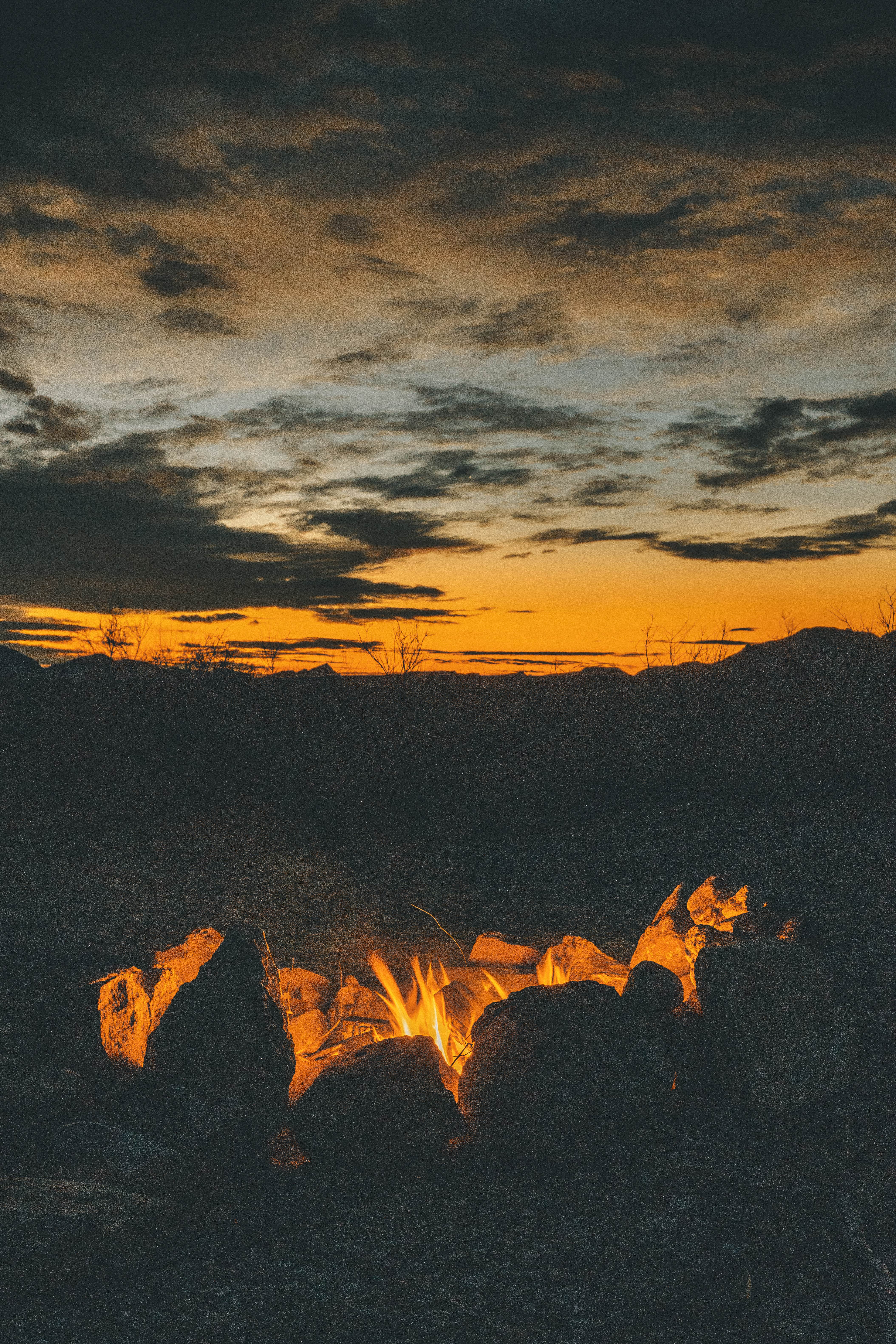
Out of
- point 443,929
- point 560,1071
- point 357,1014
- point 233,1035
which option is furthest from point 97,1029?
point 443,929

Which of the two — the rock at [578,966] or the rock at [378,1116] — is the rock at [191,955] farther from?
the rock at [578,966]

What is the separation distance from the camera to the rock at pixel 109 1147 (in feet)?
10.3

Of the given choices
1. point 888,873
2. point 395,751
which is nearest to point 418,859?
point 395,751

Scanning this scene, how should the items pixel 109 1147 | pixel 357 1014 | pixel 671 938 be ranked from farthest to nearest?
pixel 671 938
pixel 357 1014
pixel 109 1147

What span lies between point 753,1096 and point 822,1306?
1074 mm

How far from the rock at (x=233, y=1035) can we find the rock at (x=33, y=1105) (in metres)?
0.31

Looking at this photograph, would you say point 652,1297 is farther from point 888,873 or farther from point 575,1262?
point 888,873

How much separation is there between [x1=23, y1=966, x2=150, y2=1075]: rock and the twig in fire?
2145 millimetres

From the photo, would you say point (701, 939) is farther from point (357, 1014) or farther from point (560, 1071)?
point (357, 1014)

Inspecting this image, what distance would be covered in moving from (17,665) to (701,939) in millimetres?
36385

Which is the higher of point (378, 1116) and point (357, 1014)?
point (357, 1014)

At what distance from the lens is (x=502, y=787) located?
10.1m

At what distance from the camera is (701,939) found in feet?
14.7

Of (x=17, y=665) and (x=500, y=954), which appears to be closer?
(x=500, y=954)
